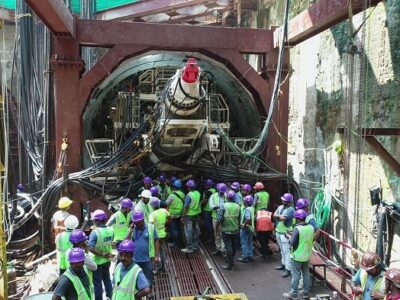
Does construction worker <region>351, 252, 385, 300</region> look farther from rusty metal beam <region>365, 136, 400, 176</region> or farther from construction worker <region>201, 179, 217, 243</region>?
construction worker <region>201, 179, 217, 243</region>

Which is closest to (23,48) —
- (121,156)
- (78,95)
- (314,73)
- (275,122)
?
(78,95)

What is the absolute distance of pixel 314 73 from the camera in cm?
945

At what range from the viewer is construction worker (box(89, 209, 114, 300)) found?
16.3 feet

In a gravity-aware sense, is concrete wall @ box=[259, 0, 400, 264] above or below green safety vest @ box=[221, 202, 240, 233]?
above

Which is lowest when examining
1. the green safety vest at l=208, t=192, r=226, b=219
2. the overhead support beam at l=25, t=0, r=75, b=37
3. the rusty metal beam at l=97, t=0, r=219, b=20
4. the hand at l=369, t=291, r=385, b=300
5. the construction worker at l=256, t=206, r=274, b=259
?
the construction worker at l=256, t=206, r=274, b=259

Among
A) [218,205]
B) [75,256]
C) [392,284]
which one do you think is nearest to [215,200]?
[218,205]

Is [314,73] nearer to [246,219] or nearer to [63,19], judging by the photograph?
[246,219]

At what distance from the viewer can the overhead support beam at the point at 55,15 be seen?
19.5ft

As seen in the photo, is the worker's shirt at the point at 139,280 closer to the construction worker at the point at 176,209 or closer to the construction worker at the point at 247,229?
the construction worker at the point at 247,229

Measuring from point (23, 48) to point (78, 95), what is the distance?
1.72m

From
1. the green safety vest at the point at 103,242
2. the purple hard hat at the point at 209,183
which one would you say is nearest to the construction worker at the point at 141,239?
the green safety vest at the point at 103,242

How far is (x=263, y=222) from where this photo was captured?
22.7ft

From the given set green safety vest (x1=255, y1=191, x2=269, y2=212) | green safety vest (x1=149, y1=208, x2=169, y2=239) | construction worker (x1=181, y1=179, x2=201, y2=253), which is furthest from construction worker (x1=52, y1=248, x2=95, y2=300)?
green safety vest (x1=255, y1=191, x2=269, y2=212)

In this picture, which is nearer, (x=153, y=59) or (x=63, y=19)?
(x=63, y=19)
